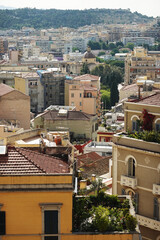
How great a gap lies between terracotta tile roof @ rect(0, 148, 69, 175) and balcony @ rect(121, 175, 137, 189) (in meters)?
5.57

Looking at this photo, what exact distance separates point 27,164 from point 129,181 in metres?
7.13

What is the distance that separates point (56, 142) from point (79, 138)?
3006cm

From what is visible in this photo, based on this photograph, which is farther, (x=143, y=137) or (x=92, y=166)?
(x=92, y=166)

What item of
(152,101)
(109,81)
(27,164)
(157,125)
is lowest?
(109,81)

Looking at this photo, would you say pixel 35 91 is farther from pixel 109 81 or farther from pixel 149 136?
pixel 149 136

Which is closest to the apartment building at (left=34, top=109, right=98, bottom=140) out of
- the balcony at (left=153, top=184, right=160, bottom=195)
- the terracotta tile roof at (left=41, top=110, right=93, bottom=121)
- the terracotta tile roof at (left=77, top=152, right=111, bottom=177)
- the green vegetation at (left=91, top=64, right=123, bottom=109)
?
the terracotta tile roof at (left=41, top=110, right=93, bottom=121)

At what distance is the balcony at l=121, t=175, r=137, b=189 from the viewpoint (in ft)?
70.1

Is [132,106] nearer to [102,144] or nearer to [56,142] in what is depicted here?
A: [56,142]

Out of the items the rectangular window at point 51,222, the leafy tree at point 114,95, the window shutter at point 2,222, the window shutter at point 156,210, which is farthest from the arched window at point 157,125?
the leafy tree at point 114,95

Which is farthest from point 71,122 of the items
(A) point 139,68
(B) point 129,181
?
(A) point 139,68

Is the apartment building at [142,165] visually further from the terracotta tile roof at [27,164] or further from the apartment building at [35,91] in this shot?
the apartment building at [35,91]

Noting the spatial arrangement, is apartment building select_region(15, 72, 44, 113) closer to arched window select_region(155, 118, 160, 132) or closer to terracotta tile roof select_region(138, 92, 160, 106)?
terracotta tile roof select_region(138, 92, 160, 106)

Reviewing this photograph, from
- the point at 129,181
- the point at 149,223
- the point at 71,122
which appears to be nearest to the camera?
the point at 149,223

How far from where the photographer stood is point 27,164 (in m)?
15.5
